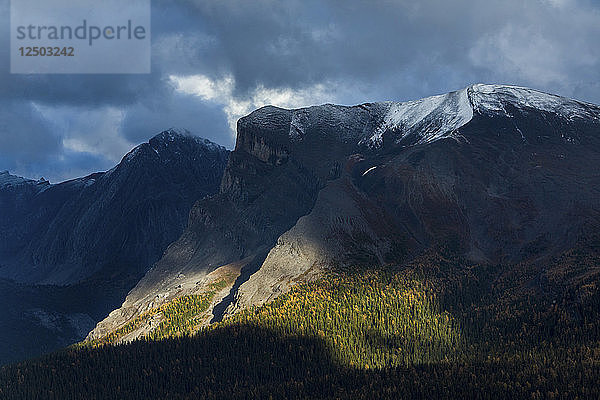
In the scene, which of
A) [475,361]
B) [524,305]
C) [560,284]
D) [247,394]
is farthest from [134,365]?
[560,284]

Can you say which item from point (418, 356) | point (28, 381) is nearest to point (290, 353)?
point (418, 356)

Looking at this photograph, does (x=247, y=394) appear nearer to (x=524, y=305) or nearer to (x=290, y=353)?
(x=290, y=353)

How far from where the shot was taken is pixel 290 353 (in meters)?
174

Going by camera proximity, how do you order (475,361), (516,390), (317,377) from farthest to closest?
1. (317,377)
2. (475,361)
3. (516,390)

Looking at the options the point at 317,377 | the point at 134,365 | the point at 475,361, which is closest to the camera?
the point at 475,361

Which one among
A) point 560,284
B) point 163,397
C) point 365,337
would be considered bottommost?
point 163,397

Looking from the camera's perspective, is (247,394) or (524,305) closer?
(247,394)

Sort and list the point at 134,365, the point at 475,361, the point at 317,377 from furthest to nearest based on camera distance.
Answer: the point at 134,365 < the point at 317,377 < the point at 475,361

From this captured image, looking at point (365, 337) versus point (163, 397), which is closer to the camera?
point (163, 397)

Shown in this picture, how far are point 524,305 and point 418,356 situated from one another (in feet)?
136

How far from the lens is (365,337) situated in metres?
179

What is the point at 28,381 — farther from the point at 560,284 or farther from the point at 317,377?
the point at 560,284

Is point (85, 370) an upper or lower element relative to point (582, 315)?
lower

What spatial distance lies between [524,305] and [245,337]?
96642 millimetres
